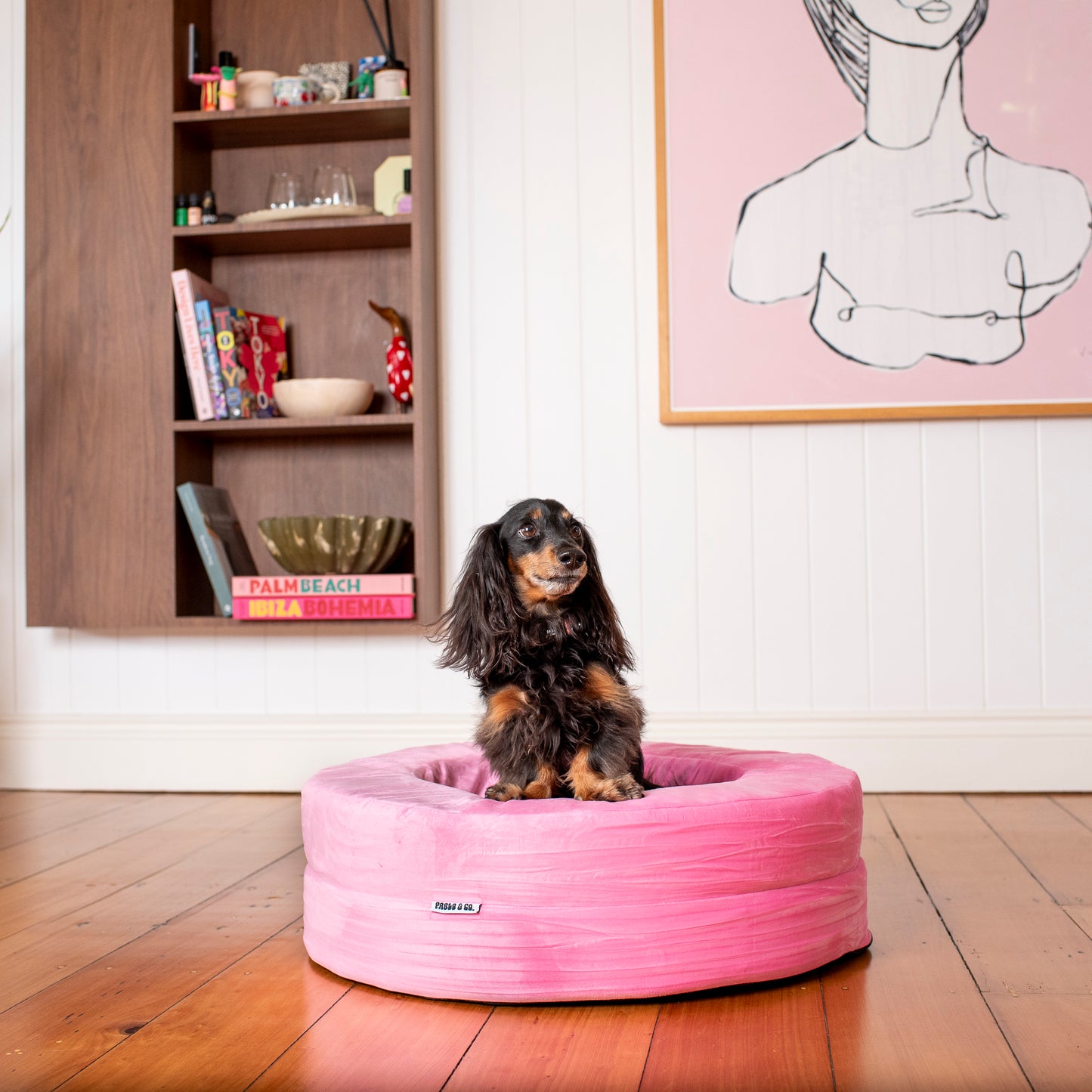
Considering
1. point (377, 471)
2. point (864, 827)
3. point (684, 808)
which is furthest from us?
point (377, 471)

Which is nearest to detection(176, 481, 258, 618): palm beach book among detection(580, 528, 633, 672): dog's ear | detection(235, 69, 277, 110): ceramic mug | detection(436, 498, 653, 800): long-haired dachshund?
detection(235, 69, 277, 110): ceramic mug

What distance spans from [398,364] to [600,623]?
54.1 inches

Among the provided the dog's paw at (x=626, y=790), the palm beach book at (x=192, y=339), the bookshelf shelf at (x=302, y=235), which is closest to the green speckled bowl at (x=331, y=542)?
the palm beach book at (x=192, y=339)

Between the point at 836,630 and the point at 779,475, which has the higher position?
the point at 779,475

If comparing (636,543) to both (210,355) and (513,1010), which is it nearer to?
(210,355)

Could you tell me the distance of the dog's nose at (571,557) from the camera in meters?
1.56

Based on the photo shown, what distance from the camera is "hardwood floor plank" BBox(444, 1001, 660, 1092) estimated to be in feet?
3.69

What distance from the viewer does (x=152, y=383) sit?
2.84 meters

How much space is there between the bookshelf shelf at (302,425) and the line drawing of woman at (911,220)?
0.98 meters

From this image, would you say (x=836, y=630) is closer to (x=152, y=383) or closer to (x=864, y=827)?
(x=864, y=827)

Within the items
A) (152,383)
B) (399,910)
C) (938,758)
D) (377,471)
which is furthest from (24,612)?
(938,758)

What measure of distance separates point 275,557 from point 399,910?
5.12 feet

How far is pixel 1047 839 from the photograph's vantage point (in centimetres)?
225

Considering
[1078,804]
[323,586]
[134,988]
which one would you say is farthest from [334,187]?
[1078,804]
